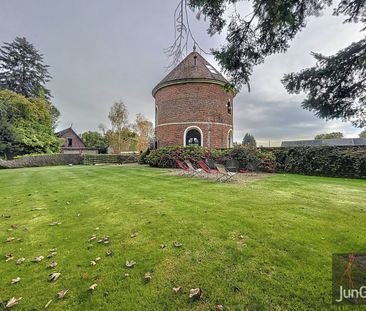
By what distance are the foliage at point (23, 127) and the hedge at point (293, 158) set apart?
22522mm

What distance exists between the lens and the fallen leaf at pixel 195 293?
218cm

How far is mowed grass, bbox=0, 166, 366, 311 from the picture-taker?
2.19 m

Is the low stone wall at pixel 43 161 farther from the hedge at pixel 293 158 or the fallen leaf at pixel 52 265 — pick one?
the fallen leaf at pixel 52 265

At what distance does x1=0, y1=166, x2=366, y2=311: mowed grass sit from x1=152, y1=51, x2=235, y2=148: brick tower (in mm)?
17000

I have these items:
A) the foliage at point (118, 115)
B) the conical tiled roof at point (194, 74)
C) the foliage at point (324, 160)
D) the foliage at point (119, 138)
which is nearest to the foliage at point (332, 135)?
the conical tiled roof at point (194, 74)

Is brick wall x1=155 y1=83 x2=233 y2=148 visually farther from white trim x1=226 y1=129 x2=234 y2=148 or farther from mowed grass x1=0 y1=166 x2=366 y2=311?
mowed grass x1=0 y1=166 x2=366 y2=311

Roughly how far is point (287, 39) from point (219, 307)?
5.36 meters

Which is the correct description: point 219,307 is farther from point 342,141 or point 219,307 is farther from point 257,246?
point 342,141

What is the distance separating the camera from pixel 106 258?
2.97m

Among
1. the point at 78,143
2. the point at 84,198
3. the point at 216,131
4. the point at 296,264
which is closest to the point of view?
the point at 296,264

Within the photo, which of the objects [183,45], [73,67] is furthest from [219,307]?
[73,67]

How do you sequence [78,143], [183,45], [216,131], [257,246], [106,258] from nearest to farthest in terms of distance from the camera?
[106,258] → [257,246] → [183,45] → [216,131] → [78,143]

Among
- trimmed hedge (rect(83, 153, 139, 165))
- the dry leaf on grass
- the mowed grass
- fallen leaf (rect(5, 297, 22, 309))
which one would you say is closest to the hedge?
the mowed grass

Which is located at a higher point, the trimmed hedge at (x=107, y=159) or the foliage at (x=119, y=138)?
the foliage at (x=119, y=138)
